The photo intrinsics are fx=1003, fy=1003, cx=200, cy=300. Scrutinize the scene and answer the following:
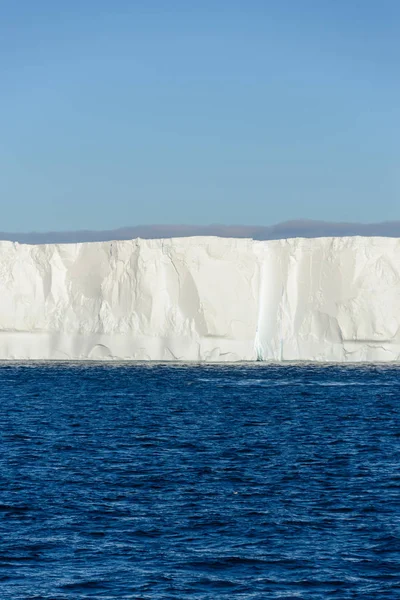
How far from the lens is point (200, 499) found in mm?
16562

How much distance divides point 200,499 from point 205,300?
106 ft

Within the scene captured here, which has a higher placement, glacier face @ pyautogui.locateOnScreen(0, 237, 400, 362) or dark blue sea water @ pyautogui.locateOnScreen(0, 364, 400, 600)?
glacier face @ pyautogui.locateOnScreen(0, 237, 400, 362)

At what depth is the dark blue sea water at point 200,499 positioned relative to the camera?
12.1 metres

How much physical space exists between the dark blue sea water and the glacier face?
49.7 ft

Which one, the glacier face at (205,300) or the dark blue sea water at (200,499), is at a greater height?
the glacier face at (205,300)

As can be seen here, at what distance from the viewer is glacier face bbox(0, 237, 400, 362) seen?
48.3 metres

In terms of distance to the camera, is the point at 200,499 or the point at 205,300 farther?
the point at 205,300

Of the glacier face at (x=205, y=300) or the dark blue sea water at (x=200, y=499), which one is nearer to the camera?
the dark blue sea water at (x=200, y=499)

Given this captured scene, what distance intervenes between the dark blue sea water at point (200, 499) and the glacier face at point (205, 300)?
15.1 metres

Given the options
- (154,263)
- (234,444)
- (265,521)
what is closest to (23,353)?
(154,263)

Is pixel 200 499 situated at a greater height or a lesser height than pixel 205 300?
lesser

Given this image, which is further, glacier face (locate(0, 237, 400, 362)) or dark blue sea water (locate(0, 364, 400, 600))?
glacier face (locate(0, 237, 400, 362))

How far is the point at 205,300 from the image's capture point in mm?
48594

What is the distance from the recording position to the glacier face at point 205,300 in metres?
48.3
